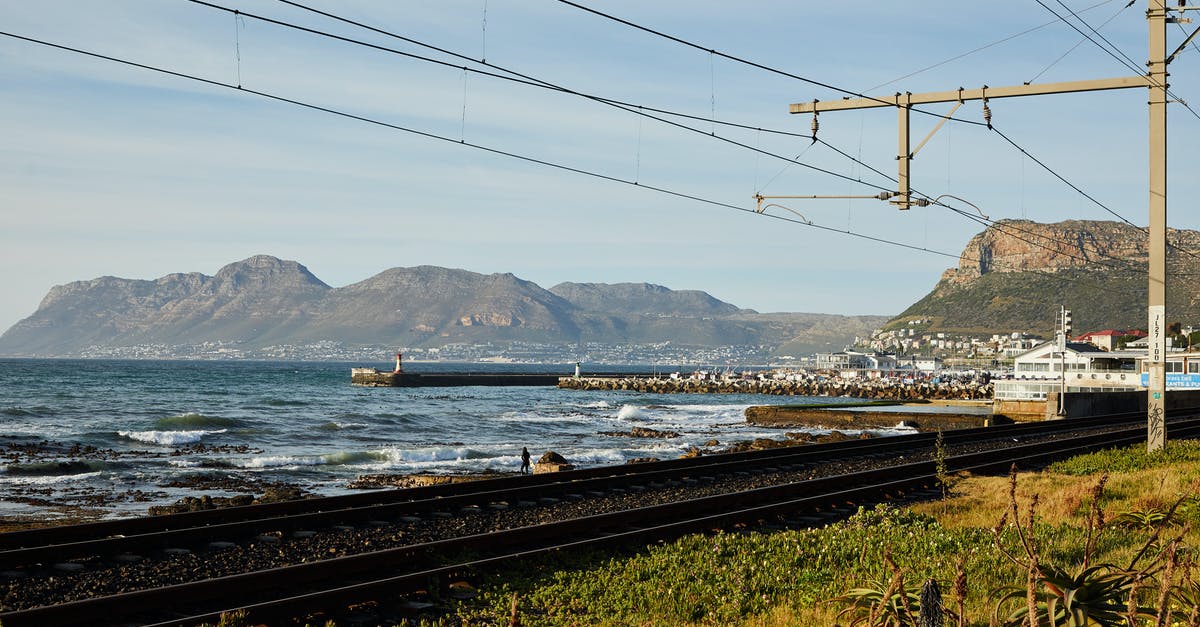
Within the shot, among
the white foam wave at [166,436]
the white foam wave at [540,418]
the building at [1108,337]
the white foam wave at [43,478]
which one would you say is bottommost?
the white foam wave at [540,418]

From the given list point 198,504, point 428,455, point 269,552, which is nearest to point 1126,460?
point 269,552

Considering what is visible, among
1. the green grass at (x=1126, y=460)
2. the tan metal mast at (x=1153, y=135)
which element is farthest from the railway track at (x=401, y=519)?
the tan metal mast at (x=1153, y=135)

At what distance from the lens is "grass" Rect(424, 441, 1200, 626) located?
9781mm

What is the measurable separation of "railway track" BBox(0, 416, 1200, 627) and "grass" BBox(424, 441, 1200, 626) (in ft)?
3.05

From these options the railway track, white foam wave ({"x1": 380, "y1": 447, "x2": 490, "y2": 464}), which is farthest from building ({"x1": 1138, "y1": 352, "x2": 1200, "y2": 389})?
white foam wave ({"x1": 380, "y1": 447, "x2": 490, "y2": 464})

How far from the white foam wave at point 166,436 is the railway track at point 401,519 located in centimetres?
2926

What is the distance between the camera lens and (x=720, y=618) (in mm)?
9586

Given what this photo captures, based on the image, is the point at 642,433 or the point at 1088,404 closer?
the point at 1088,404

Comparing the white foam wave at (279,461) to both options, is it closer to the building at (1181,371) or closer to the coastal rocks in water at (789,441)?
the coastal rocks in water at (789,441)

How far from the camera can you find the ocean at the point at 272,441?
94.0ft

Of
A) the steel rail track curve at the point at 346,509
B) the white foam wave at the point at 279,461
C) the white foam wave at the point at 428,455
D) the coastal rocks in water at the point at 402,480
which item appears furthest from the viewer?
the white foam wave at the point at 428,455

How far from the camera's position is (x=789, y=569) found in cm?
1155

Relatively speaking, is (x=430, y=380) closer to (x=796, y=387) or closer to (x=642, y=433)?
(x=796, y=387)

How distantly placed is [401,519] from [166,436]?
117 ft
